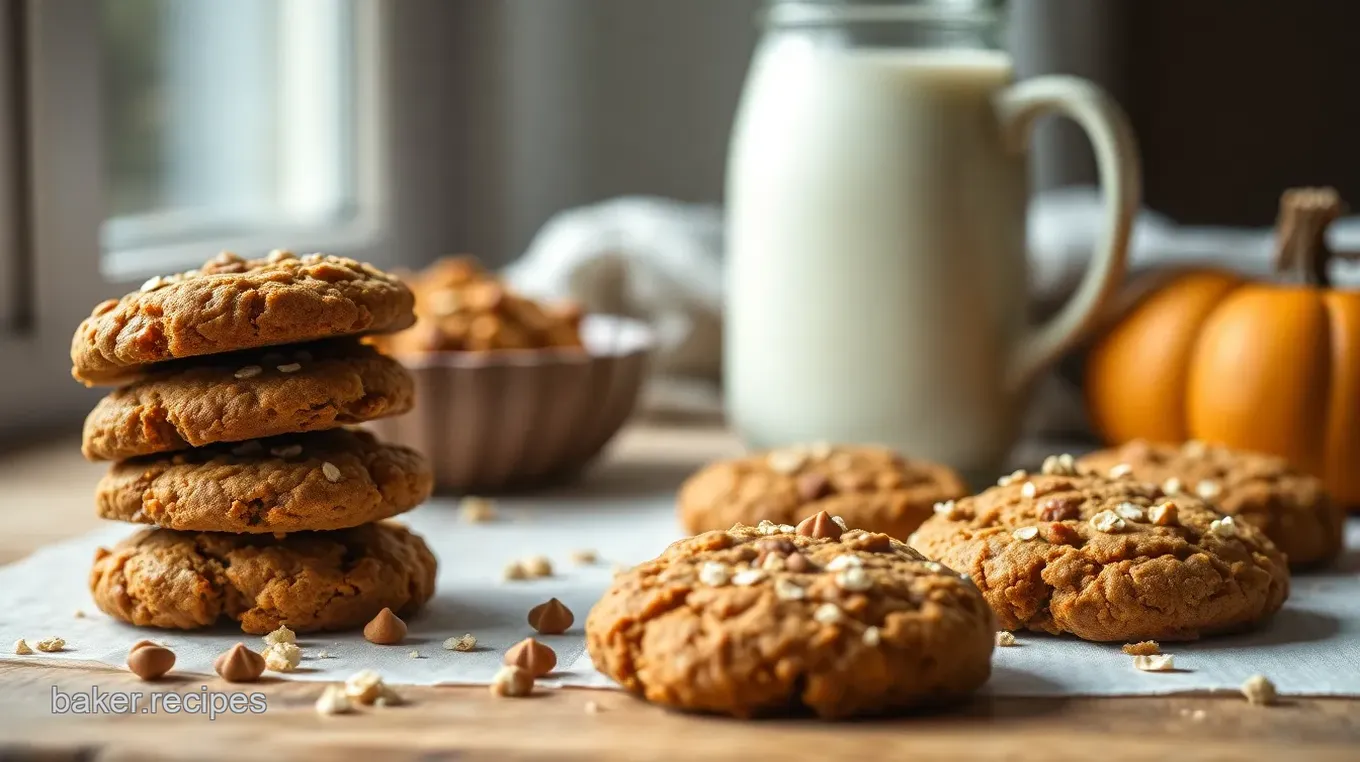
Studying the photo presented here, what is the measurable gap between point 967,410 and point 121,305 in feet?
3.11

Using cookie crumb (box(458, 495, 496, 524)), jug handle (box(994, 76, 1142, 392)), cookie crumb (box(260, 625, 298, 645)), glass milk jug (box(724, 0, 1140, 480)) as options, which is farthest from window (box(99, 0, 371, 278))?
jug handle (box(994, 76, 1142, 392))

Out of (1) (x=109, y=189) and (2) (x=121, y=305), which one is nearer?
(2) (x=121, y=305)

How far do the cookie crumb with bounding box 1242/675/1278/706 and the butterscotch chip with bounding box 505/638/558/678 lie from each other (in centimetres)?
45

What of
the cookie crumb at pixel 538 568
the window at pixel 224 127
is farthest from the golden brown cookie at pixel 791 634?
the window at pixel 224 127

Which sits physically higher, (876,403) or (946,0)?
(946,0)

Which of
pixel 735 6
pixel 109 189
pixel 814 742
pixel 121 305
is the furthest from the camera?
pixel 735 6

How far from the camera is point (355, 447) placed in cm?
112

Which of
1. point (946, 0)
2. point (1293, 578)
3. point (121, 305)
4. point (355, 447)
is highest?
point (946, 0)

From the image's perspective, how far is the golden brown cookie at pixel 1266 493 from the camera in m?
1.31

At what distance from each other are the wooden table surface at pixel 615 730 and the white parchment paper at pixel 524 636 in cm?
3

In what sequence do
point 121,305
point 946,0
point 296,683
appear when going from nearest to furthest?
point 296,683
point 121,305
point 946,0

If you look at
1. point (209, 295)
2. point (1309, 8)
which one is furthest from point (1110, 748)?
point (1309, 8)

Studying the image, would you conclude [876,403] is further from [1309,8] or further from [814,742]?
[1309,8]

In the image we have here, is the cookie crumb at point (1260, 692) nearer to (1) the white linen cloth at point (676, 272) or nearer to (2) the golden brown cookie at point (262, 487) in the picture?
(2) the golden brown cookie at point (262, 487)
